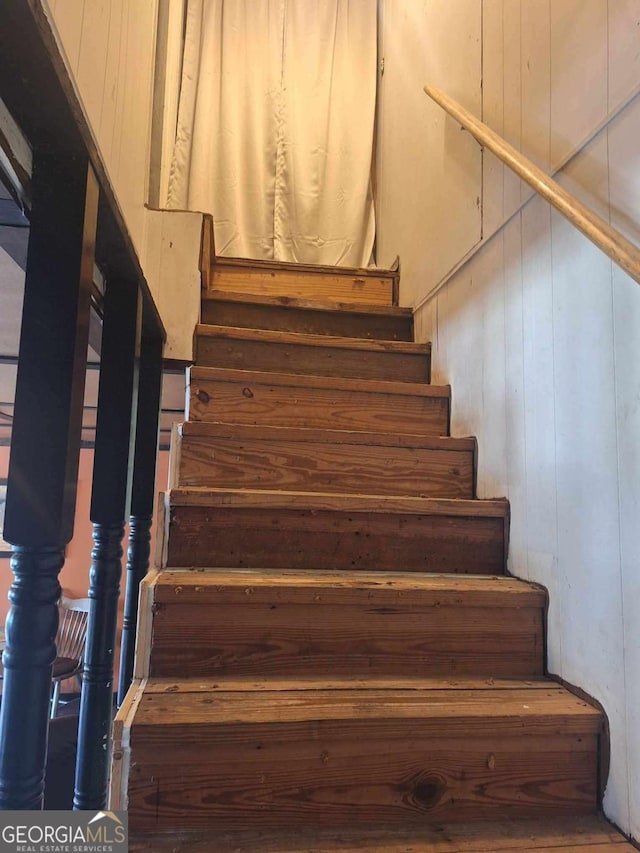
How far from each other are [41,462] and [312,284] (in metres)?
2.00

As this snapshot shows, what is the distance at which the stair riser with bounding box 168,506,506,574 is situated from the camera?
52.7 inches

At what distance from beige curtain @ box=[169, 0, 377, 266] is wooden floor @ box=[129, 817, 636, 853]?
2967 millimetres

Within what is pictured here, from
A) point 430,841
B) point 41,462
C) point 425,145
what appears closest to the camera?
point 41,462

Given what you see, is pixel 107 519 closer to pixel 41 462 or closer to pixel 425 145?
pixel 41 462

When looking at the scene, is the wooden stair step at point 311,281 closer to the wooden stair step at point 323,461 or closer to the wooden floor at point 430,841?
the wooden stair step at point 323,461

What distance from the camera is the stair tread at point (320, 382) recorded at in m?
1.75

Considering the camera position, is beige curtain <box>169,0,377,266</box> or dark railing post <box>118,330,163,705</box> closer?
dark railing post <box>118,330,163,705</box>

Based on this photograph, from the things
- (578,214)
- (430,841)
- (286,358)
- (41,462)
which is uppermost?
(578,214)

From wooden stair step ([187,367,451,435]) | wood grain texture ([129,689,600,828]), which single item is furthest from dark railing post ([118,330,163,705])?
wood grain texture ([129,689,600,828])

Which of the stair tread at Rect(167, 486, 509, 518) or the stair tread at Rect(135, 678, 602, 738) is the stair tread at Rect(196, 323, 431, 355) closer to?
the stair tread at Rect(167, 486, 509, 518)

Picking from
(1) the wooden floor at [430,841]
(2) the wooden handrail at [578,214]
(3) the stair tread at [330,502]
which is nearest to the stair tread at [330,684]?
(1) the wooden floor at [430,841]

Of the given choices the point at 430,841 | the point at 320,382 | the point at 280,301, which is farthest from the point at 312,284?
the point at 430,841

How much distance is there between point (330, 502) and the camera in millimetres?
1383

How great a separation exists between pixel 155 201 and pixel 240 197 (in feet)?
2.35
